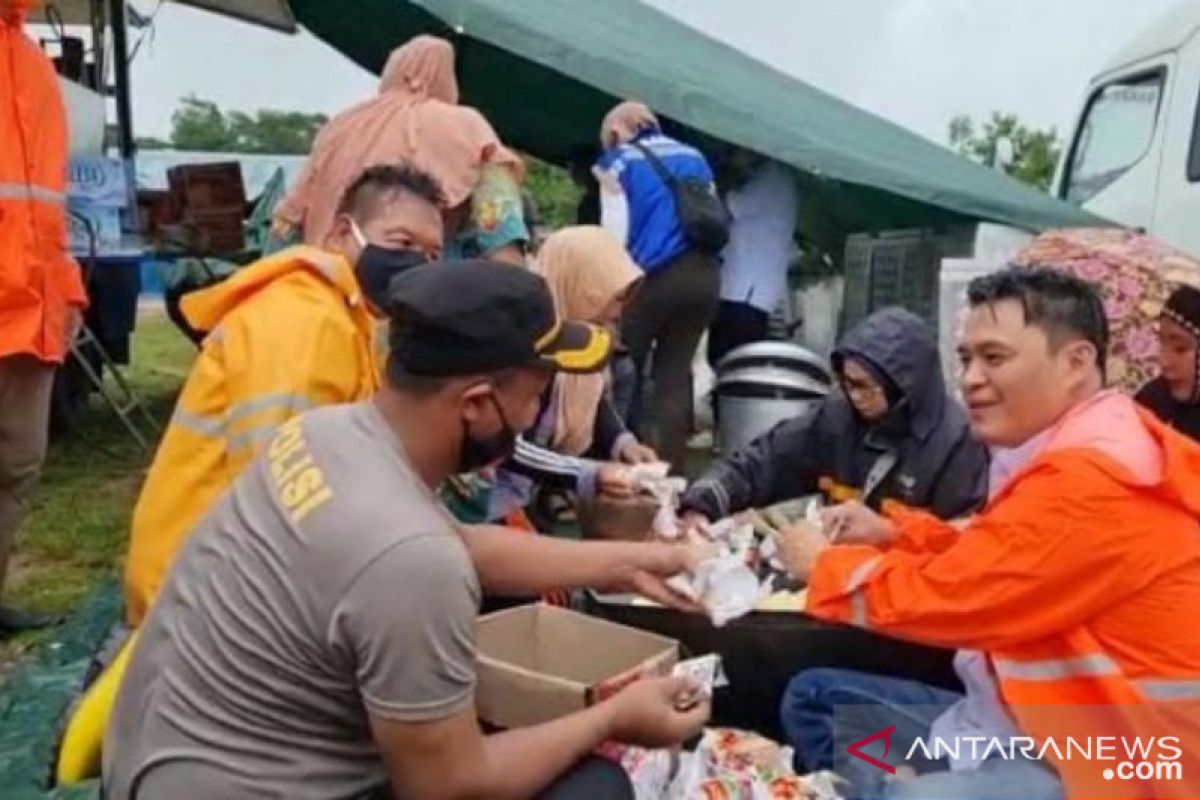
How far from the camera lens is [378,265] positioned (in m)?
2.71

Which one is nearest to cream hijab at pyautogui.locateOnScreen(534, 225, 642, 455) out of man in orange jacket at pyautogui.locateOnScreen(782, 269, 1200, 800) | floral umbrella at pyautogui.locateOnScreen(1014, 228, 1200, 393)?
floral umbrella at pyautogui.locateOnScreen(1014, 228, 1200, 393)

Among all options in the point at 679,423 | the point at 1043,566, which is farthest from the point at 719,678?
the point at 679,423

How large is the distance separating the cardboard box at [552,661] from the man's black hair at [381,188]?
795mm

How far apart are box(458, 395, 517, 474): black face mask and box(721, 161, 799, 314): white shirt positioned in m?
4.59

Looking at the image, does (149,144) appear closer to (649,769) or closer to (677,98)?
(677,98)

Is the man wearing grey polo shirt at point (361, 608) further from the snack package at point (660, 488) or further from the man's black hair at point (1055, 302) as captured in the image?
the snack package at point (660, 488)

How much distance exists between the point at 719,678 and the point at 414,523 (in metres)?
1.24

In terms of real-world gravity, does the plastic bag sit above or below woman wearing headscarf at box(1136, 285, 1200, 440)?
below

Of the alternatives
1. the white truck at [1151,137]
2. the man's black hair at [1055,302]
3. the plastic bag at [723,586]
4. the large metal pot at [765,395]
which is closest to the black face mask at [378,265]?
the plastic bag at [723,586]

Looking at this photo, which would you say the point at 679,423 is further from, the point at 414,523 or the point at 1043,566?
the point at 414,523

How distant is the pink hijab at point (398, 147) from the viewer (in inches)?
148

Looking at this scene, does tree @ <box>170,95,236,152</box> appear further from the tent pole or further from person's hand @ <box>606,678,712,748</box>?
person's hand @ <box>606,678,712,748</box>

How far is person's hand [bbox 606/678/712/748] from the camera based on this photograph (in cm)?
205

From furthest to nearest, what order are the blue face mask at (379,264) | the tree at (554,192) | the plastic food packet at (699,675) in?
the tree at (554,192) < the blue face mask at (379,264) < the plastic food packet at (699,675)
